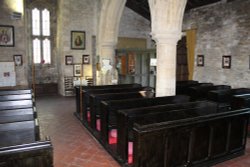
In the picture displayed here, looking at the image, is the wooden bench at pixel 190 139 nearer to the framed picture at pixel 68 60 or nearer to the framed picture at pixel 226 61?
the framed picture at pixel 226 61

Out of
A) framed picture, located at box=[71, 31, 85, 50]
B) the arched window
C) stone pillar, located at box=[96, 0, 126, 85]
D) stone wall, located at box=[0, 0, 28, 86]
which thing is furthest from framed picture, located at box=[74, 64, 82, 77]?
stone wall, located at box=[0, 0, 28, 86]

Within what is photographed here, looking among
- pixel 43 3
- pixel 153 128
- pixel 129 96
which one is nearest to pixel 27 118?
pixel 153 128

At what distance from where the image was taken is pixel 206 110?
4.73 meters

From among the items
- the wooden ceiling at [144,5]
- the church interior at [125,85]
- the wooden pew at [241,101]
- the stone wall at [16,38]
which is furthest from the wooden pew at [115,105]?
the stone wall at [16,38]

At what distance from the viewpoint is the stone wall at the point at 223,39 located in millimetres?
8031

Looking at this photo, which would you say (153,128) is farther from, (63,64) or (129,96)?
(63,64)

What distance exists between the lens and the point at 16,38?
9.89 m

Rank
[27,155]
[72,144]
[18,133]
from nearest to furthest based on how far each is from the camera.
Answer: [27,155] < [18,133] < [72,144]

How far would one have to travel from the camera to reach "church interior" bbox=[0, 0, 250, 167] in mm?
3654

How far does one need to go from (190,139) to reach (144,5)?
8.78m

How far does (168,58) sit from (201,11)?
17.4 feet

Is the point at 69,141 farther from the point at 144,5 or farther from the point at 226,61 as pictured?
the point at 144,5

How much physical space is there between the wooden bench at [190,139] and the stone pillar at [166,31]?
135 cm

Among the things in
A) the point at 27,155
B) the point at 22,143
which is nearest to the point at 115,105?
the point at 22,143
